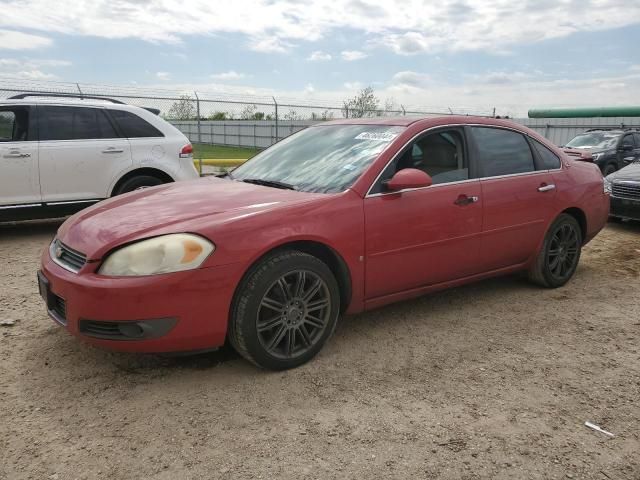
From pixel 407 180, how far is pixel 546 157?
76.9 inches

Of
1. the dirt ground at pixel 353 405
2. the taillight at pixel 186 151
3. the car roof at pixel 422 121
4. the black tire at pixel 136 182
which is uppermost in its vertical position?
the car roof at pixel 422 121

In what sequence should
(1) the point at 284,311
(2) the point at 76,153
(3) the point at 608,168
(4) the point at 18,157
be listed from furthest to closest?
(3) the point at 608,168 < (2) the point at 76,153 < (4) the point at 18,157 < (1) the point at 284,311

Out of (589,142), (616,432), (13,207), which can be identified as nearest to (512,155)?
(616,432)

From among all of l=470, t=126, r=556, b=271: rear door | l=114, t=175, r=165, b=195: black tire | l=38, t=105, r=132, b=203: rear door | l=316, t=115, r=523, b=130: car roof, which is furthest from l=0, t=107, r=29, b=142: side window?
l=470, t=126, r=556, b=271: rear door

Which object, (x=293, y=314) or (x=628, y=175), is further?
(x=628, y=175)

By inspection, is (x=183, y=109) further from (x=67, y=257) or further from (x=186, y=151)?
(x=67, y=257)

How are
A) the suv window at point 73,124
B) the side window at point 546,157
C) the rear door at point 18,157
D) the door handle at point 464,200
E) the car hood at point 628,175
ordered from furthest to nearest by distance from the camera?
the car hood at point 628,175
the suv window at point 73,124
the rear door at point 18,157
the side window at point 546,157
the door handle at point 464,200

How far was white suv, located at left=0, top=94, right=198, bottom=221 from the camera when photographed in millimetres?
6379

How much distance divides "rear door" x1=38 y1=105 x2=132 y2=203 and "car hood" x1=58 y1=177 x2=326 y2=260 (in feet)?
10.5

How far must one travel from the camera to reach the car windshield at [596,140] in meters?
14.9

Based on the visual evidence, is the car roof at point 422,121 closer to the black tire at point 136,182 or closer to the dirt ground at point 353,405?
the dirt ground at point 353,405

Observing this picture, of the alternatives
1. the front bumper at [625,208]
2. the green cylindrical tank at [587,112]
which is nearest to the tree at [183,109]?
the front bumper at [625,208]

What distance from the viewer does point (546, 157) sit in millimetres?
4852

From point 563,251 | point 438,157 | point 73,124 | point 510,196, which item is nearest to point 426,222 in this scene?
point 438,157
